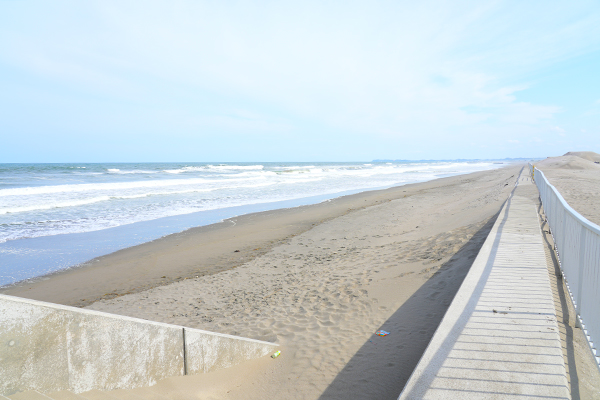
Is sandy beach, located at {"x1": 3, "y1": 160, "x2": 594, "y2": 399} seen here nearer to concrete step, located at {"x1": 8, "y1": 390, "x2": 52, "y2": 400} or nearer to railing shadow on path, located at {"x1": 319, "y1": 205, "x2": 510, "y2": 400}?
railing shadow on path, located at {"x1": 319, "y1": 205, "x2": 510, "y2": 400}

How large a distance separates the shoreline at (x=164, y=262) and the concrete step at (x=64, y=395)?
4.49m

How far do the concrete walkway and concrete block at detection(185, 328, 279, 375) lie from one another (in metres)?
1.91

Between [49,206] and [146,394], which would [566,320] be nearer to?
[146,394]

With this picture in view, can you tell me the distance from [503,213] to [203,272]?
7.88 meters

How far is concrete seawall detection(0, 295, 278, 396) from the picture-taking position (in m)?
2.17

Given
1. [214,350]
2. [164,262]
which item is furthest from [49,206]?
[214,350]

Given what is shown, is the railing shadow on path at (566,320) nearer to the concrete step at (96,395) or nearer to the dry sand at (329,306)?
the dry sand at (329,306)

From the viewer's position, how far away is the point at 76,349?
8.05 feet

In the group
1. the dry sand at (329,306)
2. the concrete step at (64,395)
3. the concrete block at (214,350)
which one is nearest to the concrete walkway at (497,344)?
the dry sand at (329,306)

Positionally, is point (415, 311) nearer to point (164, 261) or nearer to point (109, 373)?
point (109, 373)

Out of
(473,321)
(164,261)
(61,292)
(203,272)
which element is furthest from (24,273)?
(473,321)

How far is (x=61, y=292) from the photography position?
6.80m

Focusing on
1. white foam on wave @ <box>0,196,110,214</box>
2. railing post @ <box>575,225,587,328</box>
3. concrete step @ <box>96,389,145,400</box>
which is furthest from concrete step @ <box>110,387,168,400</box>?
white foam on wave @ <box>0,196,110,214</box>

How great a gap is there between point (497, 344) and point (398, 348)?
1.21 m
